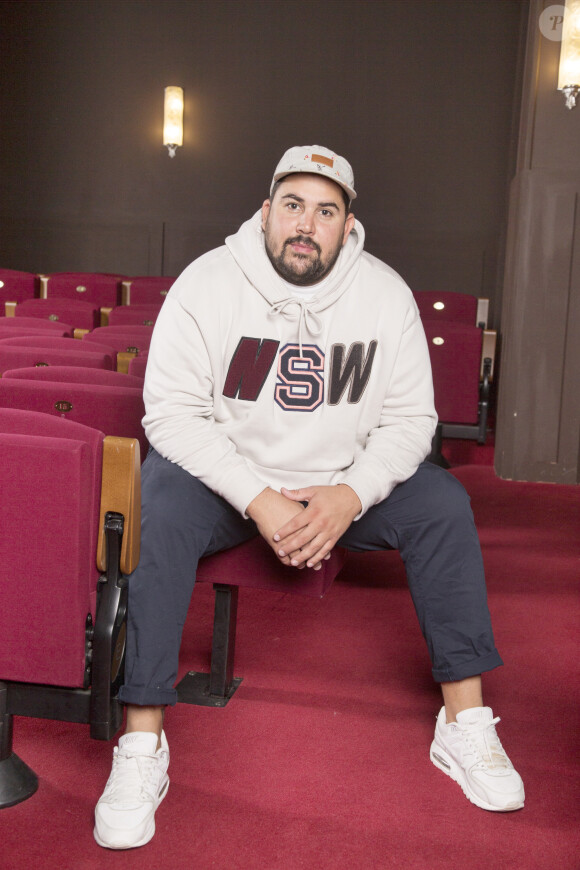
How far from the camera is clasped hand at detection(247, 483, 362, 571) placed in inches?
62.0

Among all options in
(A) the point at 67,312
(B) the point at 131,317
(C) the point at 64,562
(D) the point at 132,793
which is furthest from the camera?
(A) the point at 67,312

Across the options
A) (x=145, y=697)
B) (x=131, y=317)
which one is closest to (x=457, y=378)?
(x=131, y=317)

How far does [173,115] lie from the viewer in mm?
7816

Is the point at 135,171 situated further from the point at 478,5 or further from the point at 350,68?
the point at 478,5

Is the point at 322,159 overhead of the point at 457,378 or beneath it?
overhead

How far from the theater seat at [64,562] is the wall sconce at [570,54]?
3324mm

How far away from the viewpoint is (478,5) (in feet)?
24.3

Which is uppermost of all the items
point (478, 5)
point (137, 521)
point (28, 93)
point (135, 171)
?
point (478, 5)

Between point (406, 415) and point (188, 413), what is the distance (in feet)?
1.48

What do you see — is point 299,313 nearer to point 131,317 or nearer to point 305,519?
point 305,519

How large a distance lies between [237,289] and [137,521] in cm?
63

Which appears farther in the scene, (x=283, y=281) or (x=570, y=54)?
(x=570, y=54)

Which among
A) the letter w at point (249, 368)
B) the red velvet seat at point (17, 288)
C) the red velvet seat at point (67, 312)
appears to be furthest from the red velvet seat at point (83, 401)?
the red velvet seat at point (17, 288)

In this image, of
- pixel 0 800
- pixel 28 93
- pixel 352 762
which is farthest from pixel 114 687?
pixel 28 93
